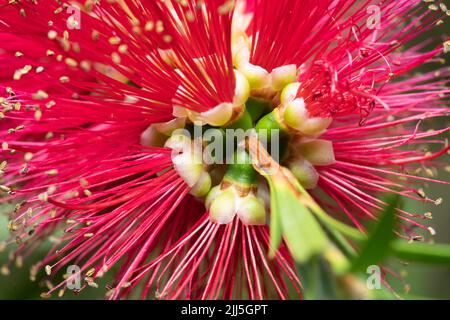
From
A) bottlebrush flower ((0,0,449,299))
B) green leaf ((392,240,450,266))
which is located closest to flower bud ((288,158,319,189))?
bottlebrush flower ((0,0,449,299))

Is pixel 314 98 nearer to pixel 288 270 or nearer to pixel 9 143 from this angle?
pixel 288 270

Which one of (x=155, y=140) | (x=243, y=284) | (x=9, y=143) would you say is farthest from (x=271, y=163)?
(x=9, y=143)

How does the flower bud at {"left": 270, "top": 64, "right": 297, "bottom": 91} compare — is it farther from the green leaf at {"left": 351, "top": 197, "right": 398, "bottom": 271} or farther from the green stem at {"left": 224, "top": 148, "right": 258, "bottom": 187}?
the green leaf at {"left": 351, "top": 197, "right": 398, "bottom": 271}

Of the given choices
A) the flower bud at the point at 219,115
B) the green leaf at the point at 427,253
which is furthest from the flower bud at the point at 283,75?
the green leaf at the point at 427,253

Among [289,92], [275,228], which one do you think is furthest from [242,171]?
[275,228]

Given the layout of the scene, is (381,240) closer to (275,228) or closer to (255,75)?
(275,228)

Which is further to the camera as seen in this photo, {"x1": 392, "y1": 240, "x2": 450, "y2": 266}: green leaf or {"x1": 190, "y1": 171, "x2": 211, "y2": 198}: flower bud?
{"x1": 190, "y1": 171, "x2": 211, "y2": 198}: flower bud
